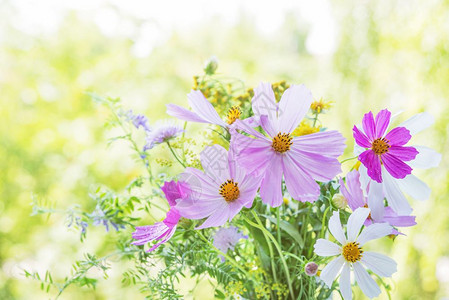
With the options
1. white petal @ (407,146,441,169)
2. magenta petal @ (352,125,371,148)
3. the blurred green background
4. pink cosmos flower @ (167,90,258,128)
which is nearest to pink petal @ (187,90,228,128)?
pink cosmos flower @ (167,90,258,128)

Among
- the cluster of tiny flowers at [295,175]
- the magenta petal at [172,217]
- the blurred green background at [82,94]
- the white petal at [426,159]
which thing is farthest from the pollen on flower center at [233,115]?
the blurred green background at [82,94]

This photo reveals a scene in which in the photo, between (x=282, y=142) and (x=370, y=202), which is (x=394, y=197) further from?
(x=282, y=142)

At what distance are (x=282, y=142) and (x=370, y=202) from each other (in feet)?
0.37

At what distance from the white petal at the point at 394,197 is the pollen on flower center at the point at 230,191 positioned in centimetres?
15

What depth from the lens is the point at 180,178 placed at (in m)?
0.39

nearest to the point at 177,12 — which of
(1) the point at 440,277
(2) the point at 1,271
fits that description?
(2) the point at 1,271

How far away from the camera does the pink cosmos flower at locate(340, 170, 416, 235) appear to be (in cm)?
39

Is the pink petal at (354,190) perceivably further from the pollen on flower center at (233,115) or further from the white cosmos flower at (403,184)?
the pollen on flower center at (233,115)

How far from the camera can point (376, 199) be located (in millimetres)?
389

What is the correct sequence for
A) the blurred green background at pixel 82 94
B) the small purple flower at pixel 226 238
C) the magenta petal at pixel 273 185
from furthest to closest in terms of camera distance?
the blurred green background at pixel 82 94 < the small purple flower at pixel 226 238 < the magenta petal at pixel 273 185

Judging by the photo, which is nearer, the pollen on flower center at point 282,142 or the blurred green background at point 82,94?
the pollen on flower center at point 282,142

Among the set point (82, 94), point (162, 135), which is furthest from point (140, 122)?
point (82, 94)

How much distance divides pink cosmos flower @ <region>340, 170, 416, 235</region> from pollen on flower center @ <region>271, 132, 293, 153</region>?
2.8 inches

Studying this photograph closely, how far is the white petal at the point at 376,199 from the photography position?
0.39 m
